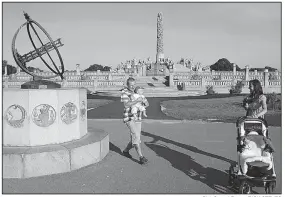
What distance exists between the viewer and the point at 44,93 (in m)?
5.66

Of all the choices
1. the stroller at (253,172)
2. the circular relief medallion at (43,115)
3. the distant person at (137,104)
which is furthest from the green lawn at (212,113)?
the circular relief medallion at (43,115)

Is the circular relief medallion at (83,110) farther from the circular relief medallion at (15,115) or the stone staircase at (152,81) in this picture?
the stone staircase at (152,81)

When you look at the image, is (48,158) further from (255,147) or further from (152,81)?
(152,81)

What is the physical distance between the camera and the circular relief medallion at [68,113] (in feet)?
19.6

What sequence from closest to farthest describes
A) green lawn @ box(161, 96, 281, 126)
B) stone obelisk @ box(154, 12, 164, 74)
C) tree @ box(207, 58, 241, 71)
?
green lawn @ box(161, 96, 281, 126), stone obelisk @ box(154, 12, 164, 74), tree @ box(207, 58, 241, 71)

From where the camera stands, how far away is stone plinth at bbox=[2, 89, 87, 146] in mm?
5551

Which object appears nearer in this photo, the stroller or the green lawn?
the stroller

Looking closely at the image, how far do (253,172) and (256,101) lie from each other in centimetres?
122

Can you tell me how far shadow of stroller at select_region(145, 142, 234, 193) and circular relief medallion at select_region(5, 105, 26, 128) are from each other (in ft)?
9.83

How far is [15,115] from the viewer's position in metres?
5.60

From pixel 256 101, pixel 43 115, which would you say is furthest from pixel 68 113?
pixel 256 101

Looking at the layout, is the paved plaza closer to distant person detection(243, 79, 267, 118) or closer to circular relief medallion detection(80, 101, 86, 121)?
circular relief medallion detection(80, 101, 86, 121)

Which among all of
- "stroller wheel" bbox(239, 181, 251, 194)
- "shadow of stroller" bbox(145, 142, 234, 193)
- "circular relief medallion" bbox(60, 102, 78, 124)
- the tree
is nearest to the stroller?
"stroller wheel" bbox(239, 181, 251, 194)

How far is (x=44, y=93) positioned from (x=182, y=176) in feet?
9.93
